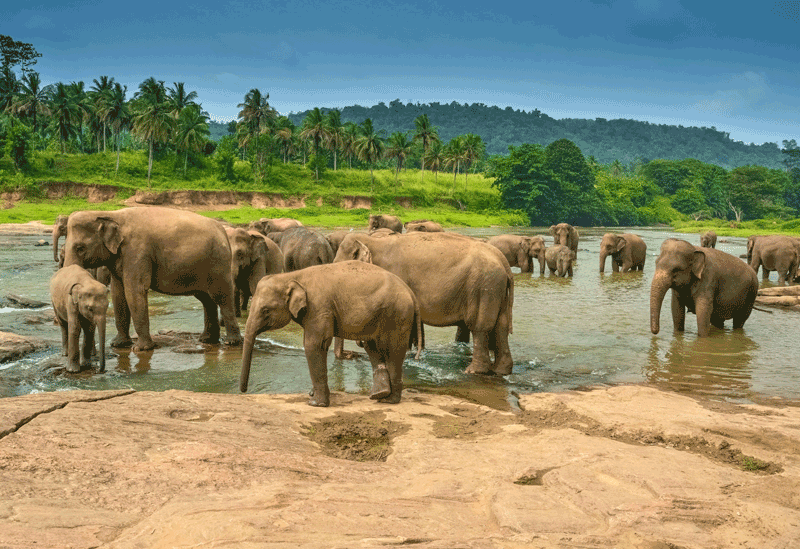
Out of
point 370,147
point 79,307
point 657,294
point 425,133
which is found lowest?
point 79,307

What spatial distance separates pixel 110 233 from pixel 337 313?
434 centimetres

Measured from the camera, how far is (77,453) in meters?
4.54

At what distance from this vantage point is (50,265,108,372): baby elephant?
8.48m

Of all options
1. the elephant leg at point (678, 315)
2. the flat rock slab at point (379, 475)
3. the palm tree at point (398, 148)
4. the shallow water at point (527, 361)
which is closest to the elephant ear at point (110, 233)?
the shallow water at point (527, 361)

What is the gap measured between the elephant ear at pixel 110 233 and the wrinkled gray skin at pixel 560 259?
58.7 feet

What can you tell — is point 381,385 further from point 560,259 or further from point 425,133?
point 425,133

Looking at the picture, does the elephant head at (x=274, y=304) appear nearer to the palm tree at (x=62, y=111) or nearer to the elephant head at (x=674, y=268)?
the elephant head at (x=674, y=268)

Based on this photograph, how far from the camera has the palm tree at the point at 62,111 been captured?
241 ft

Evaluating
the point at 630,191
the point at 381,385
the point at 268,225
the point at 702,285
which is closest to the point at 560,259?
the point at 268,225

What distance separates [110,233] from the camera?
31.5ft

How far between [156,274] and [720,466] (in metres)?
7.80

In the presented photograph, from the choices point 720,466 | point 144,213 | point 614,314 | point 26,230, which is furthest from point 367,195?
point 720,466

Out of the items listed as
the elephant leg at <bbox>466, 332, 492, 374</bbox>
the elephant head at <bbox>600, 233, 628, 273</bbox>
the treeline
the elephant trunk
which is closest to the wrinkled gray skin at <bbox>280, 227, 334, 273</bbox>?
the elephant leg at <bbox>466, 332, 492, 374</bbox>

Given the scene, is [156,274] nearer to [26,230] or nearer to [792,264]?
[792,264]
